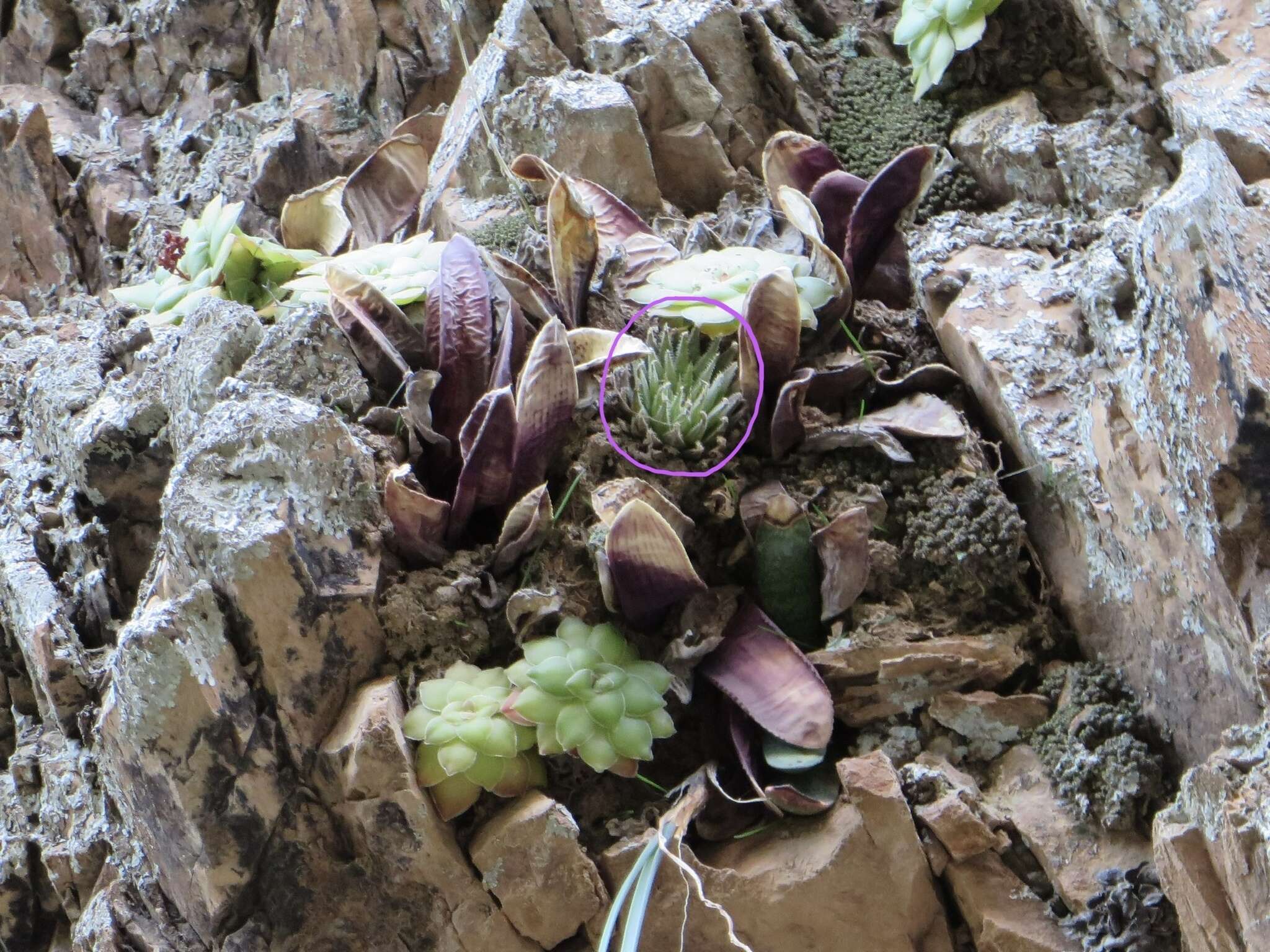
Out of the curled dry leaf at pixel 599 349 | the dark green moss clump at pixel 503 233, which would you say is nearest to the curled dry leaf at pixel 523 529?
the curled dry leaf at pixel 599 349

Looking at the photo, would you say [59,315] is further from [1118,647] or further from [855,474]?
[1118,647]

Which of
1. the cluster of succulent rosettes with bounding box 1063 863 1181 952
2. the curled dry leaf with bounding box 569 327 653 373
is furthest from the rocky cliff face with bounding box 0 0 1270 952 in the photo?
the curled dry leaf with bounding box 569 327 653 373

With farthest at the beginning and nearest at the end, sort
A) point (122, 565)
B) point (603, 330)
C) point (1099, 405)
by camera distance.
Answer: point (122, 565) < point (603, 330) < point (1099, 405)

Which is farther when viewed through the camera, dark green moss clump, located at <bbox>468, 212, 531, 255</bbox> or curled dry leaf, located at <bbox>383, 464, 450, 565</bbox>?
dark green moss clump, located at <bbox>468, 212, 531, 255</bbox>

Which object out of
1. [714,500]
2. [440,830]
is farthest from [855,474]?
[440,830]

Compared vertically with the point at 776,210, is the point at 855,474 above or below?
below

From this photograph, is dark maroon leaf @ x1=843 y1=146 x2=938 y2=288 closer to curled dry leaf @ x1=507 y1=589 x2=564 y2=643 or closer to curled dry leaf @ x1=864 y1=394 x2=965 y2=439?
curled dry leaf @ x1=864 y1=394 x2=965 y2=439
